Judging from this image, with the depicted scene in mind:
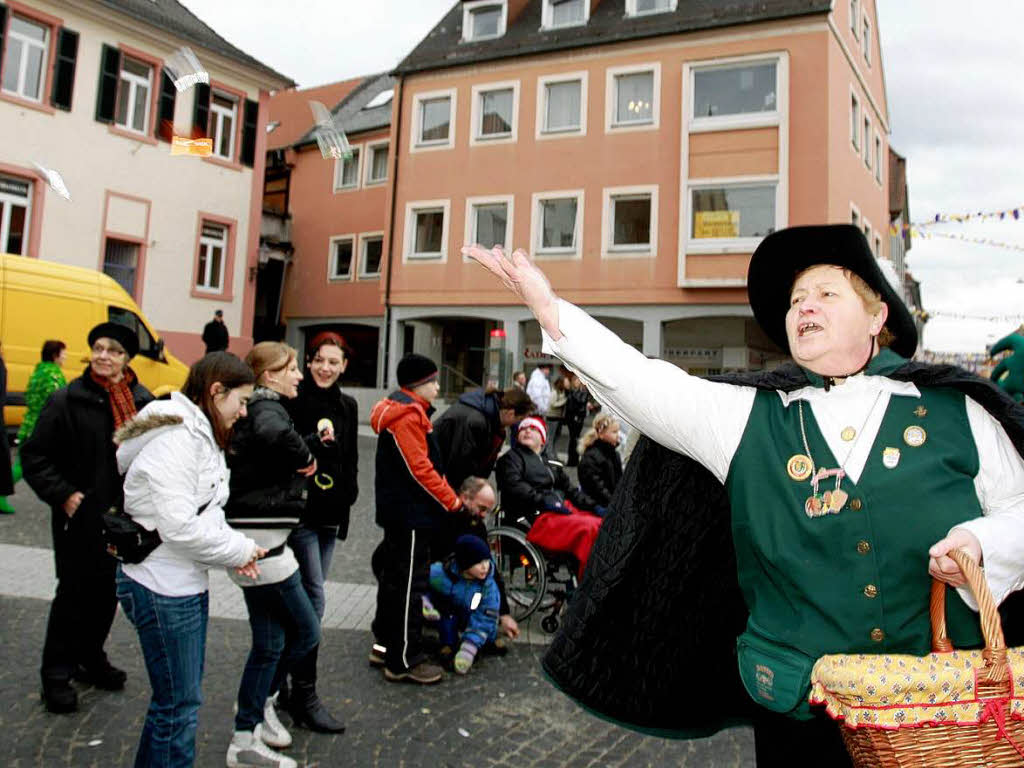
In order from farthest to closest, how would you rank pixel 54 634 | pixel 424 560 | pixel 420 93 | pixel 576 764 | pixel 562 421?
pixel 420 93 → pixel 562 421 → pixel 424 560 → pixel 54 634 → pixel 576 764

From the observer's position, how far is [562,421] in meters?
15.9

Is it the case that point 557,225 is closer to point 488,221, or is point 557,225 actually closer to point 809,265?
point 488,221

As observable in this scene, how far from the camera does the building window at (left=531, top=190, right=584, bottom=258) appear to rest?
69.2 feet

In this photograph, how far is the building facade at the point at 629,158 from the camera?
1900 centimetres

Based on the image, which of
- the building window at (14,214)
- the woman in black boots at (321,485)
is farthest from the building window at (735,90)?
the woman in black boots at (321,485)

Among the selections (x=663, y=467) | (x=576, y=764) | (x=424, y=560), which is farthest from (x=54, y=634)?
(x=663, y=467)

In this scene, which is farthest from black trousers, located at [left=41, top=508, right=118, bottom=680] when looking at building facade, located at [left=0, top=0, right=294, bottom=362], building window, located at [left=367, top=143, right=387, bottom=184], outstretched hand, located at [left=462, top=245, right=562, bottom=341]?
building window, located at [left=367, top=143, right=387, bottom=184]

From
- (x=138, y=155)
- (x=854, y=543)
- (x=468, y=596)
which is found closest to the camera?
(x=854, y=543)

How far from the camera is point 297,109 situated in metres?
32.2

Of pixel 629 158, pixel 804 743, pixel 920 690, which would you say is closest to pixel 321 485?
pixel 804 743

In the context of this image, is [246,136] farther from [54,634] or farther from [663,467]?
[663,467]

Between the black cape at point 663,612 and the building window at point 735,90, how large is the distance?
748 inches

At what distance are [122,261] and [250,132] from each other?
4.90 meters

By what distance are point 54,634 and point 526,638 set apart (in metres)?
2.84
